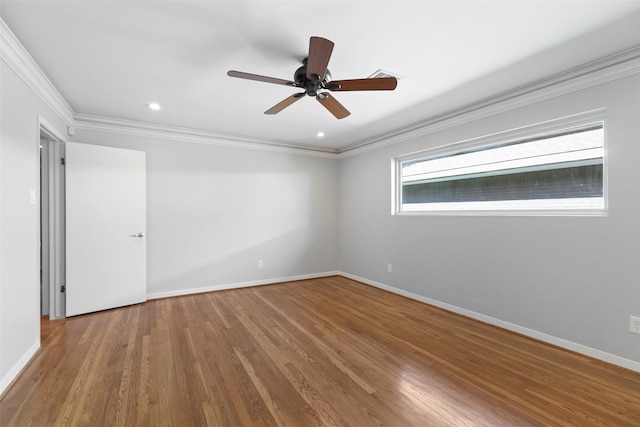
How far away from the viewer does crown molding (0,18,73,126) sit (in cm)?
192

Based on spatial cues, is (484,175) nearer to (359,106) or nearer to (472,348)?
(359,106)

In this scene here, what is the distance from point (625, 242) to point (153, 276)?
5.08 m

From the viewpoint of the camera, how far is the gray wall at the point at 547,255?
2.22 m

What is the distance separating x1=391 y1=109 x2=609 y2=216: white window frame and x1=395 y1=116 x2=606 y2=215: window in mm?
12

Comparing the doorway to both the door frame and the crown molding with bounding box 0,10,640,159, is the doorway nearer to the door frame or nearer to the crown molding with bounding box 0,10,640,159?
the door frame

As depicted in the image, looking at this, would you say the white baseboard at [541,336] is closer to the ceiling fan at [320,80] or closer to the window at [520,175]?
the window at [520,175]

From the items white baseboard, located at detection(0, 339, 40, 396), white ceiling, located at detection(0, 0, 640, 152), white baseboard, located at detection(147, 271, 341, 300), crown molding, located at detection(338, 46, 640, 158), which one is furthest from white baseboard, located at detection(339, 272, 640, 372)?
white baseboard, located at detection(0, 339, 40, 396)

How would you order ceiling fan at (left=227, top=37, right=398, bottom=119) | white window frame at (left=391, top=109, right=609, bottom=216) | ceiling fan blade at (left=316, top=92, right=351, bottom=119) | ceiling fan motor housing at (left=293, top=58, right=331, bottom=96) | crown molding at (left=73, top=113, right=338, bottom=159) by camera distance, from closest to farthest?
ceiling fan at (left=227, top=37, right=398, bottom=119)
ceiling fan motor housing at (left=293, top=58, right=331, bottom=96)
ceiling fan blade at (left=316, top=92, right=351, bottom=119)
white window frame at (left=391, top=109, right=609, bottom=216)
crown molding at (left=73, top=113, right=338, bottom=159)

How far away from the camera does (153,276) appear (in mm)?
3941

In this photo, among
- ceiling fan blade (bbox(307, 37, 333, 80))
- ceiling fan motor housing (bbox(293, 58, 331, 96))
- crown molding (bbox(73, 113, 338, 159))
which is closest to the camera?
ceiling fan blade (bbox(307, 37, 333, 80))

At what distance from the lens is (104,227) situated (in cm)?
345

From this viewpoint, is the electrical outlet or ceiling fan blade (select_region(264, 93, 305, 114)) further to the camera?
ceiling fan blade (select_region(264, 93, 305, 114))

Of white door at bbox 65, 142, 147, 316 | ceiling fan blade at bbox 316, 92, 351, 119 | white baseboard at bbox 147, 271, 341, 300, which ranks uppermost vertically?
ceiling fan blade at bbox 316, 92, 351, 119

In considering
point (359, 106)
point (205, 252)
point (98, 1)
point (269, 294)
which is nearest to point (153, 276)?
point (205, 252)
